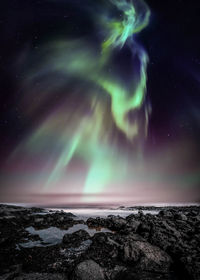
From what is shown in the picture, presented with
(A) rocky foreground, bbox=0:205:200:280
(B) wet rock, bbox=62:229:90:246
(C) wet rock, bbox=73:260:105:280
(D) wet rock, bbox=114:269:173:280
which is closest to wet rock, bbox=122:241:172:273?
(A) rocky foreground, bbox=0:205:200:280

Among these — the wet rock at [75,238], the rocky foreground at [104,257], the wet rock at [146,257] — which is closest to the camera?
the rocky foreground at [104,257]

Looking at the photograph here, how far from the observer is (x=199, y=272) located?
24.2ft

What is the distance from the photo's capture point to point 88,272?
7.95m

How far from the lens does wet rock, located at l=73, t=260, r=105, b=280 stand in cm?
773

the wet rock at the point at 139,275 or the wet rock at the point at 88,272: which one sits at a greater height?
the wet rock at the point at 88,272

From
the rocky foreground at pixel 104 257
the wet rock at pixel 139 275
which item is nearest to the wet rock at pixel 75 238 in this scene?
the rocky foreground at pixel 104 257

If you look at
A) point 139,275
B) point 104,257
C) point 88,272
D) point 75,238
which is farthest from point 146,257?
point 75,238

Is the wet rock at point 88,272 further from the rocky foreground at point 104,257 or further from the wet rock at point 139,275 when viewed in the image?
the wet rock at point 139,275

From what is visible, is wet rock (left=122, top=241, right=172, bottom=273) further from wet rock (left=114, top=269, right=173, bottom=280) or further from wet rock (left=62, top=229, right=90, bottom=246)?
wet rock (left=62, top=229, right=90, bottom=246)

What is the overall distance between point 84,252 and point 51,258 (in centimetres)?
207

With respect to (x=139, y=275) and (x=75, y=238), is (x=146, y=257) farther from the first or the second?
(x=75, y=238)

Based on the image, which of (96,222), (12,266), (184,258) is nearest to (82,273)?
(12,266)

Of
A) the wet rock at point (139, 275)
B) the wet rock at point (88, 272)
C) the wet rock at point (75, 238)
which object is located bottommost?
the wet rock at point (139, 275)

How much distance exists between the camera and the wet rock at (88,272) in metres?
7.73
